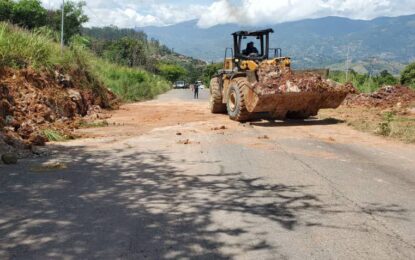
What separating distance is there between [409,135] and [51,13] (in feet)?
117

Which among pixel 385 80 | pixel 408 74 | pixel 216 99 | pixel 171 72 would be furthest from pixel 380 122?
pixel 171 72

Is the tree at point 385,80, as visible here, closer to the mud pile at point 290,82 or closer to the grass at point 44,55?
the mud pile at point 290,82

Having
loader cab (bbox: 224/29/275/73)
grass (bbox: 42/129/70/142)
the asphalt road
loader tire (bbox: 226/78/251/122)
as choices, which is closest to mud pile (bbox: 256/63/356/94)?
loader tire (bbox: 226/78/251/122)

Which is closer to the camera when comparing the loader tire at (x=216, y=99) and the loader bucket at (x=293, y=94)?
the loader bucket at (x=293, y=94)

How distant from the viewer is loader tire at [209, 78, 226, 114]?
18.8m

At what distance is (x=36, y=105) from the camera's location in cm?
1277

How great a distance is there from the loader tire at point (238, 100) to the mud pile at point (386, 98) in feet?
28.5

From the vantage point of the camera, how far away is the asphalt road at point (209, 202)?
14.6 feet

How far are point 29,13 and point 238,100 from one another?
34872 millimetres

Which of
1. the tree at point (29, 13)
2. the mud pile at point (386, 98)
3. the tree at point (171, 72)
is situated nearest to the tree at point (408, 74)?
the mud pile at point (386, 98)

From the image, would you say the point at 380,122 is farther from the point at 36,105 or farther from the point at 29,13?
the point at 29,13

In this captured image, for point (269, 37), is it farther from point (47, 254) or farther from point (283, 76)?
point (47, 254)

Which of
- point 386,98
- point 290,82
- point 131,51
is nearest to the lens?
point 290,82

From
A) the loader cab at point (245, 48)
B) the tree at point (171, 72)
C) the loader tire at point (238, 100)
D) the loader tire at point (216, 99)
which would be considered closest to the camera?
the loader tire at point (238, 100)
